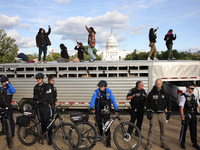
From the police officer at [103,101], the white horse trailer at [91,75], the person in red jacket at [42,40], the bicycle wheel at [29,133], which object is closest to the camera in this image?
the police officer at [103,101]

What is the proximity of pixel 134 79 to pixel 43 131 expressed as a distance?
174 inches

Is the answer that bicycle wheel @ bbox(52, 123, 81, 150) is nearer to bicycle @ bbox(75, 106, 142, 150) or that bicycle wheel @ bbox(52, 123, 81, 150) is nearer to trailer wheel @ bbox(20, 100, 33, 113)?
bicycle @ bbox(75, 106, 142, 150)

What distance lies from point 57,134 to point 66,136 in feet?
0.77

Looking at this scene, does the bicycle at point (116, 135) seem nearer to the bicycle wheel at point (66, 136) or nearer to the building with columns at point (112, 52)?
the bicycle wheel at point (66, 136)

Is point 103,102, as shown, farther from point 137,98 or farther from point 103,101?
point 137,98

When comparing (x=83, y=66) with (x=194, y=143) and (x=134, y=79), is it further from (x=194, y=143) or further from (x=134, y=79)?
(x=194, y=143)

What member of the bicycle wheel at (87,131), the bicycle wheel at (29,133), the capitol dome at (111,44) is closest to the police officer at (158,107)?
the bicycle wheel at (87,131)

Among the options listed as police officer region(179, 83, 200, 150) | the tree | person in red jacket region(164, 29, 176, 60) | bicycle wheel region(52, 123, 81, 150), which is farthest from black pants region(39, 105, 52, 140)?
the tree

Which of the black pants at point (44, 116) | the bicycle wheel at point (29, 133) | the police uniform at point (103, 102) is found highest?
the police uniform at point (103, 102)

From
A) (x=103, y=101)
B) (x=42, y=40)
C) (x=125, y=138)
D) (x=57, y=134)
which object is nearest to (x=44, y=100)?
(x=57, y=134)

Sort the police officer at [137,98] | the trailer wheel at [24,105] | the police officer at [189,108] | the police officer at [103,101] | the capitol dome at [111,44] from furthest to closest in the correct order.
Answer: the capitol dome at [111,44]
the trailer wheel at [24,105]
the police officer at [137,98]
the police officer at [103,101]
the police officer at [189,108]

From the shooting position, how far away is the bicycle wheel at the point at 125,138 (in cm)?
441

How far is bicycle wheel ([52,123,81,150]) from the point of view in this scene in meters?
4.38

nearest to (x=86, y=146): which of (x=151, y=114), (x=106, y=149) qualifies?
(x=106, y=149)
